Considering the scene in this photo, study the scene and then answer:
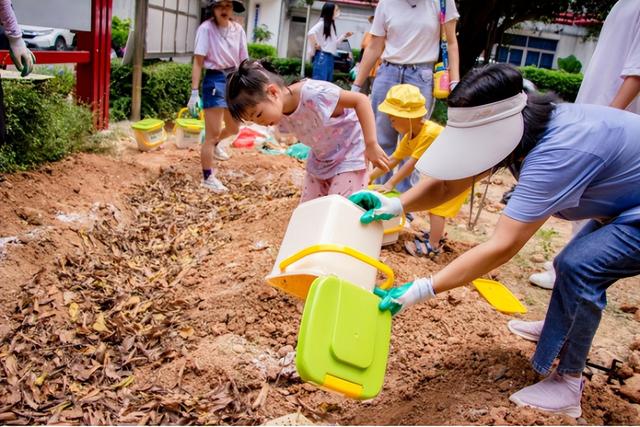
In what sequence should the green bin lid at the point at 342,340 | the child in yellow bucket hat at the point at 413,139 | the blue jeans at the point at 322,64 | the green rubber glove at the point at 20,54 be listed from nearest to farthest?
the green bin lid at the point at 342,340 < the green rubber glove at the point at 20,54 < the child in yellow bucket hat at the point at 413,139 < the blue jeans at the point at 322,64

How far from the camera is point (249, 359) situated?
2408 millimetres

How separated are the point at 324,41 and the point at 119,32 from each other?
26.5ft

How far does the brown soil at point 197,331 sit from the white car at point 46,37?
1587 mm

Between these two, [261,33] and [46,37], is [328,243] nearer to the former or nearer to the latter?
[46,37]

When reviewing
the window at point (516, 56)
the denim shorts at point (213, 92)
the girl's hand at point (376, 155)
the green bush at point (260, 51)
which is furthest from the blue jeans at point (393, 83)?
the window at point (516, 56)

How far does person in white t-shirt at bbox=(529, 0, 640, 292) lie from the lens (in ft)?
8.43

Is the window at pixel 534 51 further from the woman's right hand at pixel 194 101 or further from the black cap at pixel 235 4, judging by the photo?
the black cap at pixel 235 4

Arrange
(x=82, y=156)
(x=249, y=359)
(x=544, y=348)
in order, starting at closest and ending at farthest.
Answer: (x=544, y=348)
(x=249, y=359)
(x=82, y=156)

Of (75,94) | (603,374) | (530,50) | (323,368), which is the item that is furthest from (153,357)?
(530,50)

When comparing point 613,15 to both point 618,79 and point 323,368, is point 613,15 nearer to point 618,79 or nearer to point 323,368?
point 618,79

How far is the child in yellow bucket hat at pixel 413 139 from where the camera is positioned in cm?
346

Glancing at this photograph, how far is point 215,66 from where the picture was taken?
5.07m

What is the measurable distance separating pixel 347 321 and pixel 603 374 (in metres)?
1.39

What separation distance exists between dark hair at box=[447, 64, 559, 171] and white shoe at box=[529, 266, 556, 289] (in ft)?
6.30
